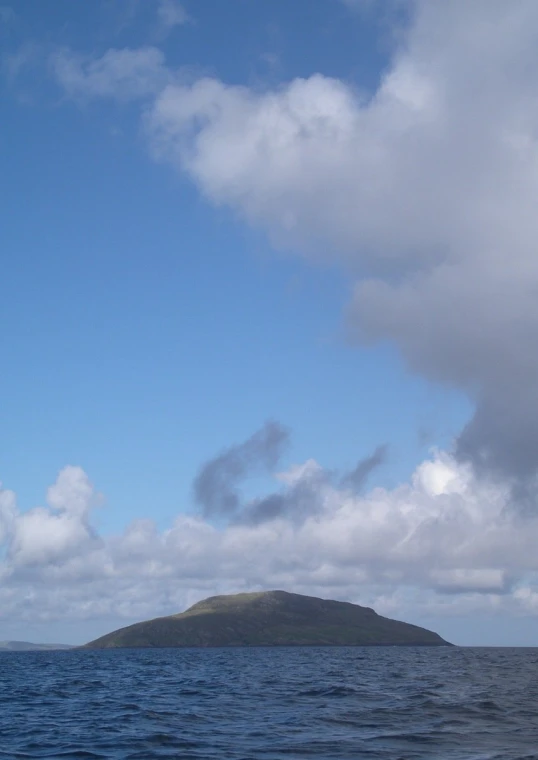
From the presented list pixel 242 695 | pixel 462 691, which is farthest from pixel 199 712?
pixel 462 691

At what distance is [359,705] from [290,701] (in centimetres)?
703

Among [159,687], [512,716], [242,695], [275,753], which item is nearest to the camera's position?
[275,753]

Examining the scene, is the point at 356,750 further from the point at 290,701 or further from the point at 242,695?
the point at 242,695

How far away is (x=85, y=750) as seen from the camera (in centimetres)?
3831

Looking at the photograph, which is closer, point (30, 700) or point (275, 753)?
point (275, 753)

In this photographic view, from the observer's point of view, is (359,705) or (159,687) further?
(159,687)

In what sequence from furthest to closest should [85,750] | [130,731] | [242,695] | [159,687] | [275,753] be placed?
[159,687] → [242,695] → [130,731] → [85,750] → [275,753]

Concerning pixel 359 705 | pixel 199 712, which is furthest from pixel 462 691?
pixel 199 712

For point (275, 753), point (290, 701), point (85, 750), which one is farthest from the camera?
point (290, 701)

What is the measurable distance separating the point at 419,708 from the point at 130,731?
870 inches

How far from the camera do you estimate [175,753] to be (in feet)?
118

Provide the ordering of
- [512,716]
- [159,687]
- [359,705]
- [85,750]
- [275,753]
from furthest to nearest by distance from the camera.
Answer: [159,687] → [359,705] → [512,716] → [85,750] → [275,753]

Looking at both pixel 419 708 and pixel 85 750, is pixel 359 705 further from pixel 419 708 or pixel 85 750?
pixel 85 750

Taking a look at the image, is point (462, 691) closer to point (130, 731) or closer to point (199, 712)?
point (199, 712)
